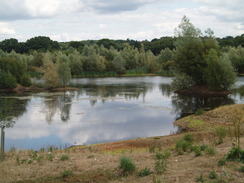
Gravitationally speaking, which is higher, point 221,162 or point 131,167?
point 221,162

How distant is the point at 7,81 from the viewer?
195 feet

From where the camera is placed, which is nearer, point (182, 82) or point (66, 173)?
point (66, 173)

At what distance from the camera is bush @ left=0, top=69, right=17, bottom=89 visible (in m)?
59.5

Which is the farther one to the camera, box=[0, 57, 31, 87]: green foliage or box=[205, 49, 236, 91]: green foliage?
box=[0, 57, 31, 87]: green foliage

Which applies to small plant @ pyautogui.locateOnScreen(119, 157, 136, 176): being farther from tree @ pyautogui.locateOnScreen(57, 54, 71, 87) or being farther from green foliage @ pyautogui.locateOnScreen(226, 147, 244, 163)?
tree @ pyautogui.locateOnScreen(57, 54, 71, 87)

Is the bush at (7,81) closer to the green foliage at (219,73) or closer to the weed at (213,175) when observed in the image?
the green foliage at (219,73)

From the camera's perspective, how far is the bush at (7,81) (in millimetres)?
59469

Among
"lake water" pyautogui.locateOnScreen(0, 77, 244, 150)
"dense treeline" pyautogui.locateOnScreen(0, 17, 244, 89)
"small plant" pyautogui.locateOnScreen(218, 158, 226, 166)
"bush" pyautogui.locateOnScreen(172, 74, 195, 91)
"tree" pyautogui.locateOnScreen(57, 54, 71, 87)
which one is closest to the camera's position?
"small plant" pyautogui.locateOnScreen(218, 158, 226, 166)

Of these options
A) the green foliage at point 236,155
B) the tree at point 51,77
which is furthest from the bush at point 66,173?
the tree at point 51,77

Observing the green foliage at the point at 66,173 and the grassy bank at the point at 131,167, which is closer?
the grassy bank at the point at 131,167

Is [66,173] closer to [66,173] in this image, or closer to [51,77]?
[66,173]

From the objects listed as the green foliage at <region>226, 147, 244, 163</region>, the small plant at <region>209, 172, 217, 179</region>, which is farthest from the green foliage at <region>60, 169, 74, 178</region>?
the green foliage at <region>226, 147, 244, 163</region>

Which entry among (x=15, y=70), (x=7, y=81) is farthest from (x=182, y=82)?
(x=15, y=70)

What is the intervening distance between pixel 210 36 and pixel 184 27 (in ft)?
16.9
